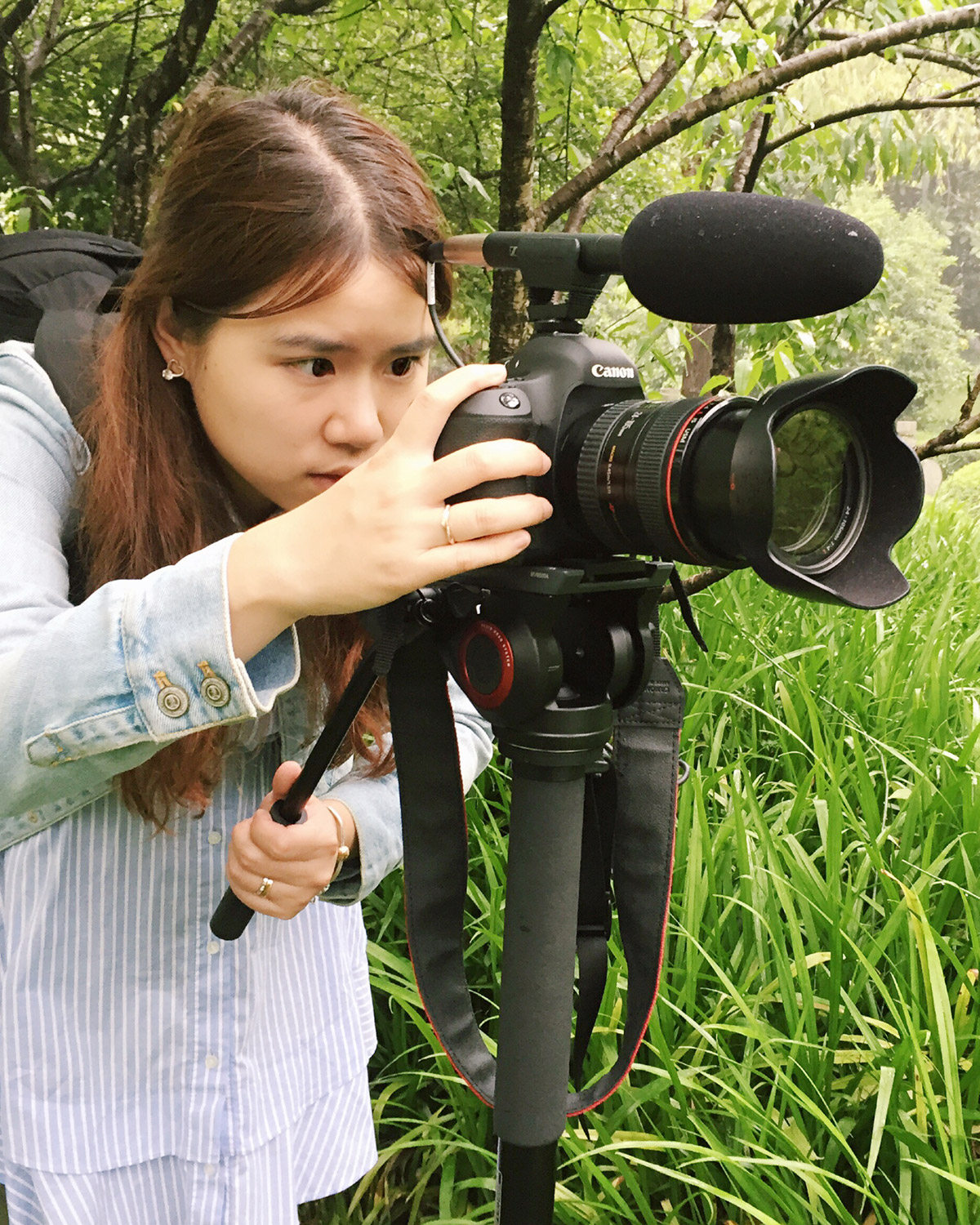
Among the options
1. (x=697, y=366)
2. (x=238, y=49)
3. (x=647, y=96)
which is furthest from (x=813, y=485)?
(x=697, y=366)

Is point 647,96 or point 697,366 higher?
point 647,96

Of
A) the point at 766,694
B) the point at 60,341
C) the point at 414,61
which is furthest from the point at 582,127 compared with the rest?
the point at 60,341

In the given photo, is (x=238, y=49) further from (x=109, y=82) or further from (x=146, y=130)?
(x=109, y=82)

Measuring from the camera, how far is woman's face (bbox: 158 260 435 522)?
83 centimetres

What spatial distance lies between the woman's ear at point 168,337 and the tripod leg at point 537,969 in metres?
0.50

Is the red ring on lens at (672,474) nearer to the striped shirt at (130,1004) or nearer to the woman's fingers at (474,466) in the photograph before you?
the woman's fingers at (474,466)

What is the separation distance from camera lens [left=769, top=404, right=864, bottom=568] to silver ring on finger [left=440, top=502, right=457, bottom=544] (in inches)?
6.6

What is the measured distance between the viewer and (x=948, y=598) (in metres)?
2.28

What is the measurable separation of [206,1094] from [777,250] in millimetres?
826

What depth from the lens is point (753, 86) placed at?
1648mm

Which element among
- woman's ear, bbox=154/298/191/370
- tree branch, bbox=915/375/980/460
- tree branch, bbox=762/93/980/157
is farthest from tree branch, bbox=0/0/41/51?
tree branch, bbox=915/375/980/460

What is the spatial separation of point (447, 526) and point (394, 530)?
0.03m

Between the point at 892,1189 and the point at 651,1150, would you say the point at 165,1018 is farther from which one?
the point at 892,1189

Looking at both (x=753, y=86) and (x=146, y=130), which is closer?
(x=753, y=86)
